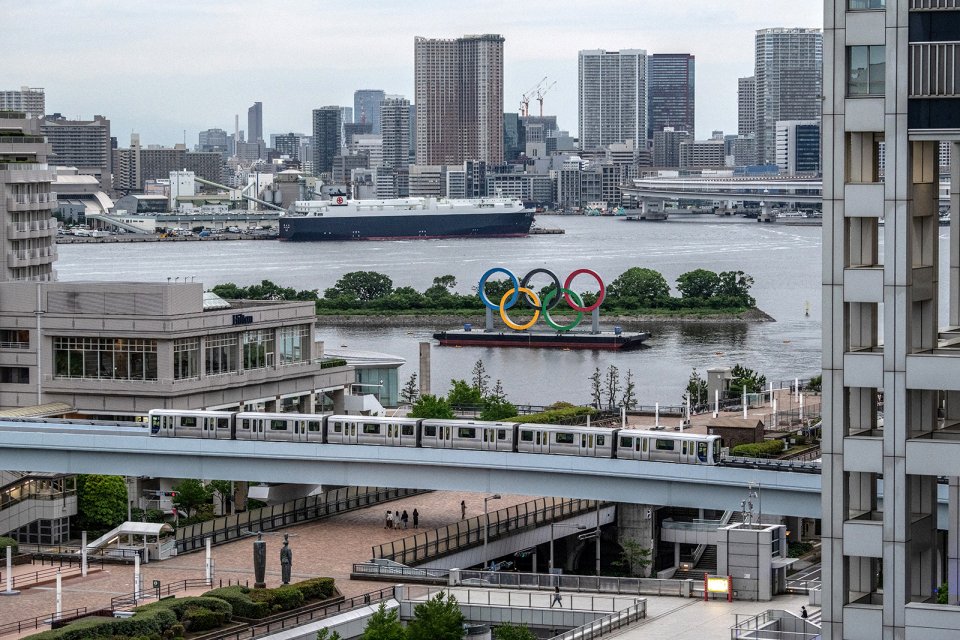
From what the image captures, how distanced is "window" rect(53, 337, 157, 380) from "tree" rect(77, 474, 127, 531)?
191 inches

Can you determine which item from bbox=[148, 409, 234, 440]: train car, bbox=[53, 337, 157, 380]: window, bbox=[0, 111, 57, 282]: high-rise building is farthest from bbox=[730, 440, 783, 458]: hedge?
bbox=[0, 111, 57, 282]: high-rise building

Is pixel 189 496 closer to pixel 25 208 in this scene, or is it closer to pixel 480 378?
pixel 25 208

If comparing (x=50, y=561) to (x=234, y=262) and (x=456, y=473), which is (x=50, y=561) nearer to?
(x=456, y=473)

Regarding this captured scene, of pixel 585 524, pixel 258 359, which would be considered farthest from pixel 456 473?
pixel 258 359

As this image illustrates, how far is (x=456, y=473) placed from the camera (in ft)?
115

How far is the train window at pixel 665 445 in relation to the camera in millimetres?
33562

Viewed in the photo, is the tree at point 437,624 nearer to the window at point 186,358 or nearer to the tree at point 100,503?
the tree at point 100,503

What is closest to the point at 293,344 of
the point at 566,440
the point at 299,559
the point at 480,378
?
the point at 566,440

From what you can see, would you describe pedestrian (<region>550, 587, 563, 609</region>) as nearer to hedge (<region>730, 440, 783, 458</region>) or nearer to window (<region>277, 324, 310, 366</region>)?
hedge (<region>730, 440, 783, 458</region>)

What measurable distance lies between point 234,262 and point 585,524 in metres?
129

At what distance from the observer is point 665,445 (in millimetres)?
33688

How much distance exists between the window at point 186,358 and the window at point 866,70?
27.8 metres

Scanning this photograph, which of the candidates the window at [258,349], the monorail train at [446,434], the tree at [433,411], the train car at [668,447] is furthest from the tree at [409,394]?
the train car at [668,447]

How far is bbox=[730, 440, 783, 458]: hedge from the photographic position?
3778 cm
